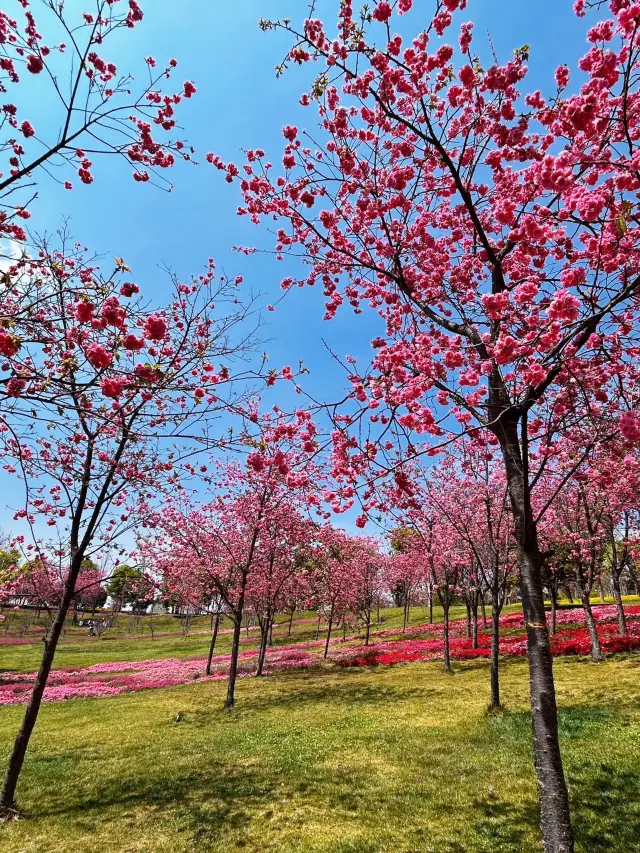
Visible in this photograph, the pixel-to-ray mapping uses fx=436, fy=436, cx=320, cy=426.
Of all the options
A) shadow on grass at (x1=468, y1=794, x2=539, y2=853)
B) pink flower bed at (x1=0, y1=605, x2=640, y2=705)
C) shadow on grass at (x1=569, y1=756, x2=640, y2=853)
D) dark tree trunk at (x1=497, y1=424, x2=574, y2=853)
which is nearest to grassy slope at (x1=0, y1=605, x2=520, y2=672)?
pink flower bed at (x1=0, y1=605, x2=640, y2=705)

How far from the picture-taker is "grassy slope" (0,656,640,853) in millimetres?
5988

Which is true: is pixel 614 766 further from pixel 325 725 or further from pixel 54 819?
pixel 54 819

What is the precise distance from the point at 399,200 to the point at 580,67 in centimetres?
253

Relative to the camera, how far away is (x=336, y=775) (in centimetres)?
823

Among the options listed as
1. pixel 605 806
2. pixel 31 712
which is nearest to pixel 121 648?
pixel 31 712

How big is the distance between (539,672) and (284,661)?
25622mm

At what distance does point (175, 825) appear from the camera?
6.73 meters

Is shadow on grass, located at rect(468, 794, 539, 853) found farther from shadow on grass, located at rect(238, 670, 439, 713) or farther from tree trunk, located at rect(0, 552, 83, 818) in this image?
shadow on grass, located at rect(238, 670, 439, 713)

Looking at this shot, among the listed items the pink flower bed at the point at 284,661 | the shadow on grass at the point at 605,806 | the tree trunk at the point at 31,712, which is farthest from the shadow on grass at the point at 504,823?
the pink flower bed at the point at 284,661

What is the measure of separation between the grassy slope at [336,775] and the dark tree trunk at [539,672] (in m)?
1.74

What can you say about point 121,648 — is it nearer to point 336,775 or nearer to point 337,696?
point 337,696

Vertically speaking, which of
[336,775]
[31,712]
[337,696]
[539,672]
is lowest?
[337,696]

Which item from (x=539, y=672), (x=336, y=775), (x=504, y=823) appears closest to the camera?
(x=539, y=672)

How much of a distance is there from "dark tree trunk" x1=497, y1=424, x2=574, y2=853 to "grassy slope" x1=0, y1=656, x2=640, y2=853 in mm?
1737
